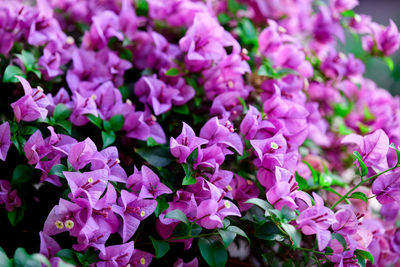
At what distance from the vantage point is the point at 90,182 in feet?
1.89

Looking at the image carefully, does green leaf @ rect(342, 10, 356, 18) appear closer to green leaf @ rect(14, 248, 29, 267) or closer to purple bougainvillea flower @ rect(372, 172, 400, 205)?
purple bougainvillea flower @ rect(372, 172, 400, 205)

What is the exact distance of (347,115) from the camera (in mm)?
1120

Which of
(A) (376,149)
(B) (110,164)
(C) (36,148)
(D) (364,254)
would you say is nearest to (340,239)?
(D) (364,254)

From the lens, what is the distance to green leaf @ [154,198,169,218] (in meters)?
0.62

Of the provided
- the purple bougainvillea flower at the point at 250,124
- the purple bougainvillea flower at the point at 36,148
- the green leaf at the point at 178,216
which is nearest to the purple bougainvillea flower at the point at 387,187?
the purple bougainvillea flower at the point at 250,124

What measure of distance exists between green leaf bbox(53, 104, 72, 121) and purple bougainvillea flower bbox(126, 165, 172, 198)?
18 cm

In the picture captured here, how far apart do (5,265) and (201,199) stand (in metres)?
0.30

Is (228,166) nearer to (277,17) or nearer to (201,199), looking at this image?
(201,199)

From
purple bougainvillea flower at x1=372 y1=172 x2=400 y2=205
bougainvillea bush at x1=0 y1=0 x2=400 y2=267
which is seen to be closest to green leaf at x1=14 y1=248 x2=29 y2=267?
bougainvillea bush at x1=0 y1=0 x2=400 y2=267

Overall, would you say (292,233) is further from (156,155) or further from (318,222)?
(156,155)

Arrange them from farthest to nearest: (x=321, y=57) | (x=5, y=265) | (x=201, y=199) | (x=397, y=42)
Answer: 1. (x=321, y=57)
2. (x=397, y=42)
3. (x=201, y=199)
4. (x=5, y=265)

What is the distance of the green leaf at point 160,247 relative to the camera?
60 centimetres

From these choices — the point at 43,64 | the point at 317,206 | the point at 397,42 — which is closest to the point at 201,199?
the point at 317,206

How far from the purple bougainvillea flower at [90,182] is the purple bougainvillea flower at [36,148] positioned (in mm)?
91
